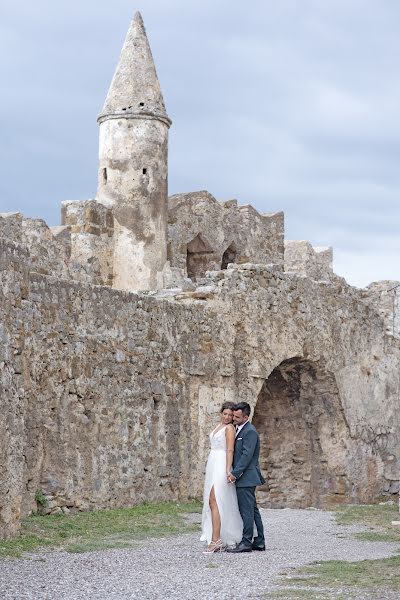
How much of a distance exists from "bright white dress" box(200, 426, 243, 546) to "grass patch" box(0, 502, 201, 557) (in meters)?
0.66

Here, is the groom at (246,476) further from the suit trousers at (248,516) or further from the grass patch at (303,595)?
the grass patch at (303,595)

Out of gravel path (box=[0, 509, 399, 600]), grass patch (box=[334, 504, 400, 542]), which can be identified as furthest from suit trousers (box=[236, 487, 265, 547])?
grass patch (box=[334, 504, 400, 542])

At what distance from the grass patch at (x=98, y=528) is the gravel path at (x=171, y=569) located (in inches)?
9.8

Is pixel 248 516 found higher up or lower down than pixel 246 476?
lower down

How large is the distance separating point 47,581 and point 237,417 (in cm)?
289

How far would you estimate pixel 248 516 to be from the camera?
9.68m

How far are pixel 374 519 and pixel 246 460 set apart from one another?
340cm

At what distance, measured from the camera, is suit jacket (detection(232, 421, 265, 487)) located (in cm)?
975

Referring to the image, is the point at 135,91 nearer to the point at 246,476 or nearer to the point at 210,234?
the point at 210,234

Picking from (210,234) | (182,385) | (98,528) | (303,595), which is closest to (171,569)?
(303,595)

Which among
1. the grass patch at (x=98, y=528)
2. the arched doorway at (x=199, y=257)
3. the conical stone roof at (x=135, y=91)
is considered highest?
the conical stone roof at (x=135, y=91)

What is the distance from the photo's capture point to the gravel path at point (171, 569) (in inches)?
277

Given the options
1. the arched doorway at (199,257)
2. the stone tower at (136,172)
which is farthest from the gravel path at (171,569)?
the arched doorway at (199,257)

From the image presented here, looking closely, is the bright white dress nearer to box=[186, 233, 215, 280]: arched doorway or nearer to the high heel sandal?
the high heel sandal
